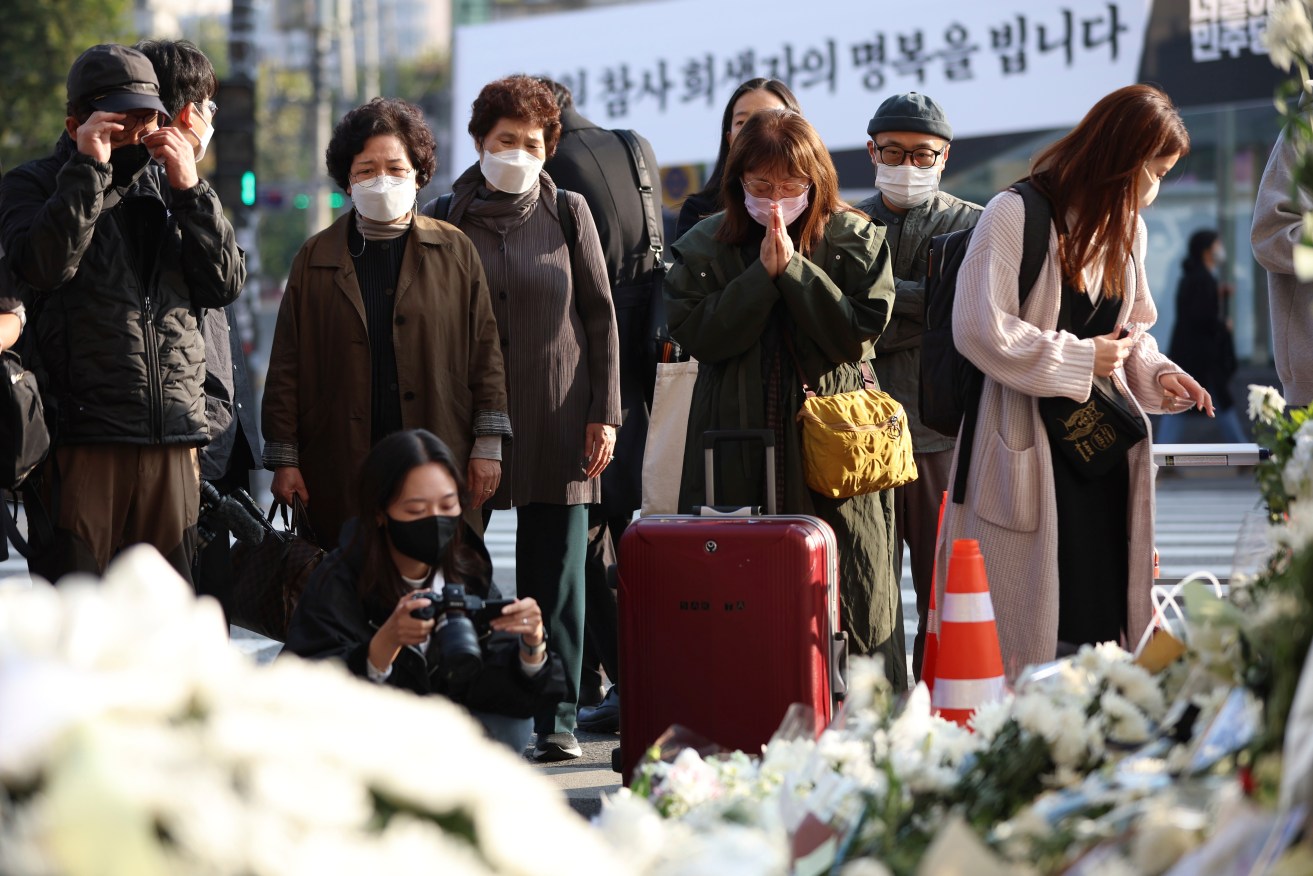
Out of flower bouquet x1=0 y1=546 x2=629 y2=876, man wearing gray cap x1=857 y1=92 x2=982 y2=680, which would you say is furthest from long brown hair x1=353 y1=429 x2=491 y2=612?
flower bouquet x1=0 y1=546 x2=629 y2=876

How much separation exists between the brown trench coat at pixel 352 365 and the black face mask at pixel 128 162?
1.91 ft

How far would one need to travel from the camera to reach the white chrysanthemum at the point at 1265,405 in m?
2.87

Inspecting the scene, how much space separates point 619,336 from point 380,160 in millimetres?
1247

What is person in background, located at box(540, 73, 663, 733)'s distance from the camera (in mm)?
5938

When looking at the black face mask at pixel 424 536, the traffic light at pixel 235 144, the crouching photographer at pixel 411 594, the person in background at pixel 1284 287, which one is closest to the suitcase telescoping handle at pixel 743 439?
the crouching photographer at pixel 411 594

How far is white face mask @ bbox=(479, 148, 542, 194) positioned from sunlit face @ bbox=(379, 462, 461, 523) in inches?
64.2

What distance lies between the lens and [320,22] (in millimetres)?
26516

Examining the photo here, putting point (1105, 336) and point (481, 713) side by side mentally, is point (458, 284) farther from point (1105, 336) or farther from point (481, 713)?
point (1105, 336)

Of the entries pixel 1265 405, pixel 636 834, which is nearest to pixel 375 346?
pixel 1265 405

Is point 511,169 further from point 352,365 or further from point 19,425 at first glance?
point 19,425

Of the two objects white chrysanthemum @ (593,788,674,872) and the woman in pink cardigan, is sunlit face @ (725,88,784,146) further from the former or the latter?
white chrysanthemum @ (593,788,674,872)

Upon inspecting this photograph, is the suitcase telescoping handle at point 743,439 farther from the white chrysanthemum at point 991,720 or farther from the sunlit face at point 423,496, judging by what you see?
the white chrysanthemum at point 991,720

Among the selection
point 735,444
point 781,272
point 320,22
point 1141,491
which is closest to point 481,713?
point 735,444

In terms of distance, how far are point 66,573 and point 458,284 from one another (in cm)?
139
